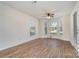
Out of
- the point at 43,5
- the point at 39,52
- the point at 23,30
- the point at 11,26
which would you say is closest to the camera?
the point at 39,52

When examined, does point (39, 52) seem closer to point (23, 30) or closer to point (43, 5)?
point (43, 5)

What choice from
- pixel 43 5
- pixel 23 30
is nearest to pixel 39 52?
pixel 43 5

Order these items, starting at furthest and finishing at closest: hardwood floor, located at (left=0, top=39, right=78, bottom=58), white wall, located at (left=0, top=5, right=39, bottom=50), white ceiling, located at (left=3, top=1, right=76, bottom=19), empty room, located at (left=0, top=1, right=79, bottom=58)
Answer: white wall, located at (left=0, top=5, right=39, bottom=50)
white ceiling, located at (left=3, top=1, right=76, bottom=19)
empty room, located at (left=0, top=1, right=79, bottom=58)
hardwood floor, located at (left=0, top=39, right=78, bottom=58)

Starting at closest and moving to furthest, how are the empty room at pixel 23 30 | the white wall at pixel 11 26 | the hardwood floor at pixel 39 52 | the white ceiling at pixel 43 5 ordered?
the hardwood floor at pixel 39 52, the empty room at pixel 23 30, the white ceiling at pixel 43 5, the white wall at pixel 11 26

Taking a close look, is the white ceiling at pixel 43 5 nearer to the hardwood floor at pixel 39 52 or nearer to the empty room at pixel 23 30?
the empty room at pixel 23 30

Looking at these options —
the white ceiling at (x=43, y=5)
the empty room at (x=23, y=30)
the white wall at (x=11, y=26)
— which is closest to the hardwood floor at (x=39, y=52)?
the empty room at (x=23, y=30)

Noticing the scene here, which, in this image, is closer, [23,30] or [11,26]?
[11,26]

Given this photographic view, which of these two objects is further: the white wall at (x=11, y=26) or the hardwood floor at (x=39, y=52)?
the white wall at (x=11, y=26)

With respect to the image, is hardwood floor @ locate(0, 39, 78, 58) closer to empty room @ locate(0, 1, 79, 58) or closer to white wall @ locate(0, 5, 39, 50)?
empty room @ locate(0, 1, 79, 58)

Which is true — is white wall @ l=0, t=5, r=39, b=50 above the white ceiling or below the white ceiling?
below

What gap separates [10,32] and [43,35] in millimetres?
7877

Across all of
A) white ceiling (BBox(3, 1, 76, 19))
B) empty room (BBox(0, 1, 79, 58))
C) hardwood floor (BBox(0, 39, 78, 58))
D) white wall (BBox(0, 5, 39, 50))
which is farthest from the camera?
white wall (BBox(0, 5, 39, 50))

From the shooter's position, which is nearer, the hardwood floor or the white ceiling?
the hardwood floor

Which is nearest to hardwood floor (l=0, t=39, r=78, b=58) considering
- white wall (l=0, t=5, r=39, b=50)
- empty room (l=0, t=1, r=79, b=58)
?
empty room (l=0, t=1, r=79, b=58)
